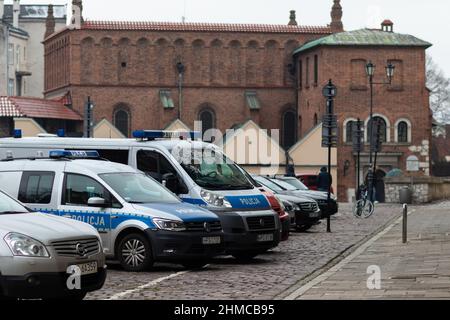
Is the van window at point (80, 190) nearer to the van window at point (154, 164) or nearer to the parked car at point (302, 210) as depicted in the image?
the van window at point (154, 164)

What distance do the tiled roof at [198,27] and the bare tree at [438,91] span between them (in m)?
34.1

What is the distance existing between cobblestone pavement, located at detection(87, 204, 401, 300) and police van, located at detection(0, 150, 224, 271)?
0.37m

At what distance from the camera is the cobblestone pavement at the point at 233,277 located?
632 inches

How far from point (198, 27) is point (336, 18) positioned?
10842 mm

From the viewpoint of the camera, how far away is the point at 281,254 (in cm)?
2384

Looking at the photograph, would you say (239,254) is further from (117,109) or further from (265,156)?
(117,109)

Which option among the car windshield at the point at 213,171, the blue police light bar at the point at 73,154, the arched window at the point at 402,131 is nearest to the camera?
the blue police light bar at the point at 73,154

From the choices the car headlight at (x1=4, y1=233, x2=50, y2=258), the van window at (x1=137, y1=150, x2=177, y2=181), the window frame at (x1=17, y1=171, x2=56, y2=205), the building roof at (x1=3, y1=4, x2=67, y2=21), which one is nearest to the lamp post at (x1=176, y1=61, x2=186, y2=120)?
the building roof at (x1=3, y1=4, x2=67, y2=21)

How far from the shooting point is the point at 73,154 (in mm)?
20359

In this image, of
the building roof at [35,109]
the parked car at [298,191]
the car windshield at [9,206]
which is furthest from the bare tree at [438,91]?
the car windshield at [9,206]

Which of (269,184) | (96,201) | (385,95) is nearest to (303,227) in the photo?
(269,184)

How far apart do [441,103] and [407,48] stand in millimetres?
42103

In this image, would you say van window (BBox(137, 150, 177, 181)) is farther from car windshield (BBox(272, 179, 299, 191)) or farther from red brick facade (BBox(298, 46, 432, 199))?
red brick facade (BBox(298, 46, 432, 199))
